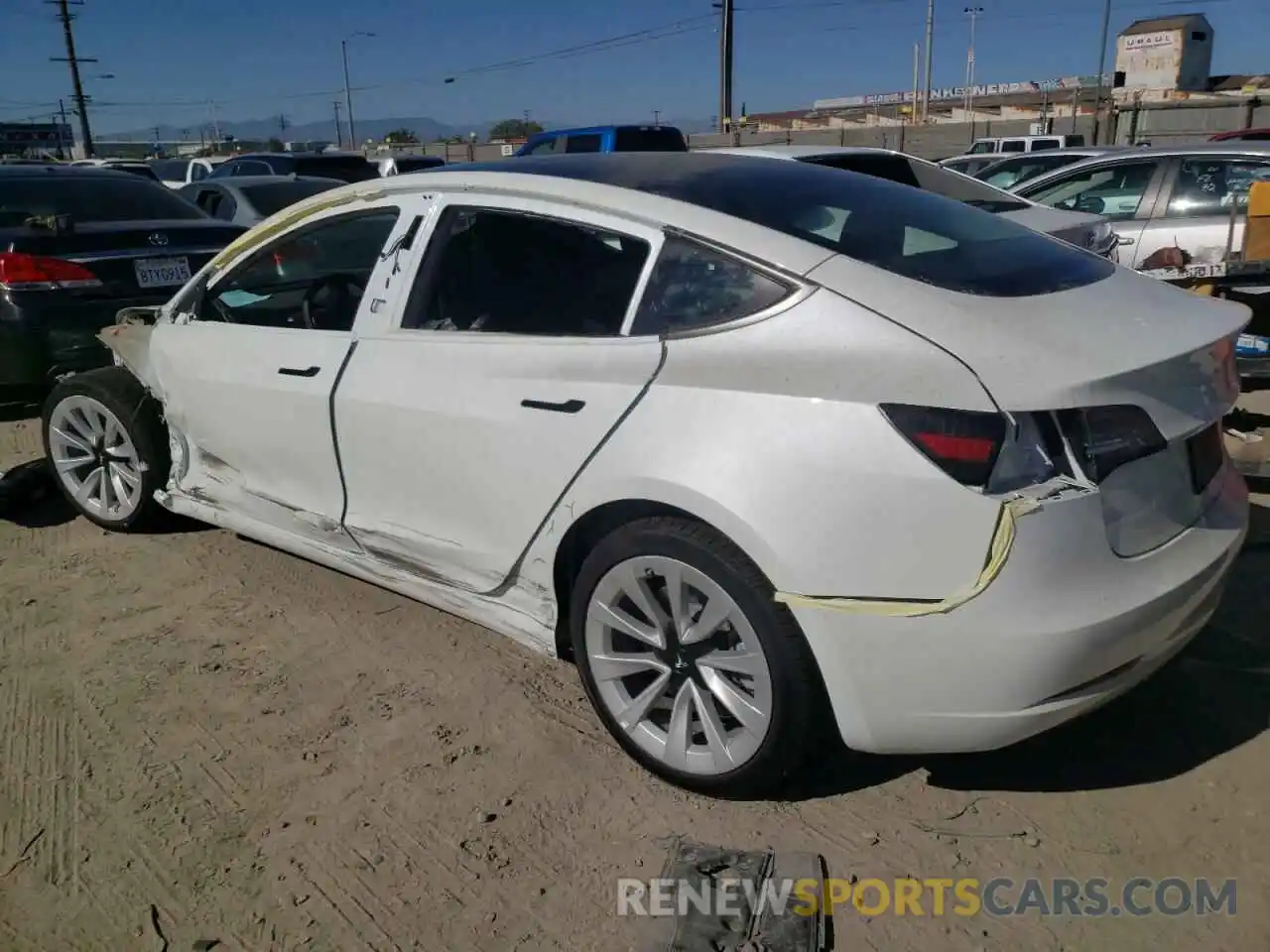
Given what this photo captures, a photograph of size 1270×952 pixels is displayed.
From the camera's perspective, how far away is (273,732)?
306 cm

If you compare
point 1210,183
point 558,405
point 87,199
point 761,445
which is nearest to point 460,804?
point 558,405

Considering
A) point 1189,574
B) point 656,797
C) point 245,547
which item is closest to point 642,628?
point 656,797

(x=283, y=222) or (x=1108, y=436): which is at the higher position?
(x=283, y=222)

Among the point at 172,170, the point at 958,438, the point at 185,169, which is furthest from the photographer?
the point at 172,170

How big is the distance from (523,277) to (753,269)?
818 millimetres

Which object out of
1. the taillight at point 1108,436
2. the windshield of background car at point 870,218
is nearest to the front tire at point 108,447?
the windshield of background car at point 870,218

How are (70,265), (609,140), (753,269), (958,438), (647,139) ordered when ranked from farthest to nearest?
(647,139) → (609,140) → (70,265) → (753,269) → (958,438)

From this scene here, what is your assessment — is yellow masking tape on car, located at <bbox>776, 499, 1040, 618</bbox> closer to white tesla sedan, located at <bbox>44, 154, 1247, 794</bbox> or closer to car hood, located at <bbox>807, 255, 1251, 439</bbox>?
white tesla sedan, located at <bbox>44, 154, 1247, 794</bbox>

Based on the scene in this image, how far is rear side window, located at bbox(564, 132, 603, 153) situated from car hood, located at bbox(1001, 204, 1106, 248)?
289 inches

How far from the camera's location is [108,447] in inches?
175

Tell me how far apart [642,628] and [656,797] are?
0.46 metres

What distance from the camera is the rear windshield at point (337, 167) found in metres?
14.2

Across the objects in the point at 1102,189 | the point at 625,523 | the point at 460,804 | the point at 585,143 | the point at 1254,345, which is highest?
the point at 585,143

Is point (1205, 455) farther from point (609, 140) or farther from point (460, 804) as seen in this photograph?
point (609, 140)
